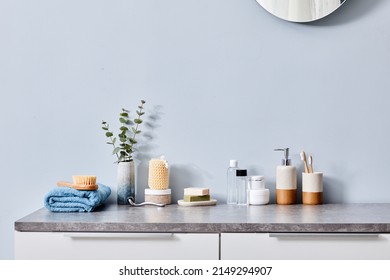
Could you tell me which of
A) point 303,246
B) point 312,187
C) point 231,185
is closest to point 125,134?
point 231,185

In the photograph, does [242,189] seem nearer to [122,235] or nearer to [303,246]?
[303,246]

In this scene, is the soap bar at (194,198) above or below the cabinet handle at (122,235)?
above

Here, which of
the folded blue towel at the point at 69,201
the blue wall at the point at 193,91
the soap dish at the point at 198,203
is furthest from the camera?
the blue wall at the point at 193,91

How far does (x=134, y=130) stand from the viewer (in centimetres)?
230

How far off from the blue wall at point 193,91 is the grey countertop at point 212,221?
0.30 m

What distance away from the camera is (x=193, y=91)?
2.30m

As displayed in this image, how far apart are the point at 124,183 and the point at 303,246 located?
725 millimetres

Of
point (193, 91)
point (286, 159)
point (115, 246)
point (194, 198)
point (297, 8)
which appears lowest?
point (115, 246)

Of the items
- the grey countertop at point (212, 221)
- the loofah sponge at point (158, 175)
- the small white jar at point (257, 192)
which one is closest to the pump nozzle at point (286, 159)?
the small white jar at point (257, 192)

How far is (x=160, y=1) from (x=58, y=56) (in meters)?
0.44

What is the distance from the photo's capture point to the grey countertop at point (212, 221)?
1796 mm

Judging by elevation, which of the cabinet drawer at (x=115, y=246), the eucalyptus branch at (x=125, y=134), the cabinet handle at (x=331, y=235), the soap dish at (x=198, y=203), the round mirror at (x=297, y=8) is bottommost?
the cabinet drawer at (x=115, y=246)

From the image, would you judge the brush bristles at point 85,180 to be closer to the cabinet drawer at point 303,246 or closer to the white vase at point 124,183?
the white vase at point 124,183

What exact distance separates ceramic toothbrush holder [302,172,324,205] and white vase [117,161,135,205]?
631mm
